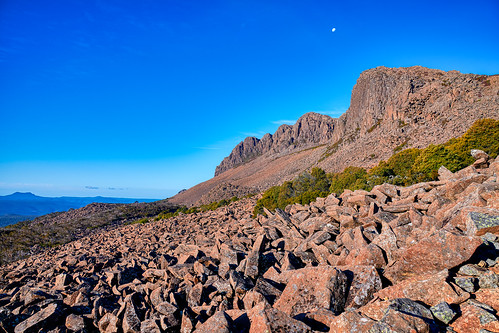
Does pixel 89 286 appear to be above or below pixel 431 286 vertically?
below

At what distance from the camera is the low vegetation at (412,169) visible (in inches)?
986

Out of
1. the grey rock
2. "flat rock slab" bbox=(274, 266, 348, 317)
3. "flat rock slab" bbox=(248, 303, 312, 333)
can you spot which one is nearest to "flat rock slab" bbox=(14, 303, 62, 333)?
"flat rock slab" bbox=(248, 303, 312, 333)

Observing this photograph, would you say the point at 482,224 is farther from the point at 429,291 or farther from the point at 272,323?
the point at 272,323

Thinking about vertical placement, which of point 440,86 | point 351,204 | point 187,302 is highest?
point 440,86

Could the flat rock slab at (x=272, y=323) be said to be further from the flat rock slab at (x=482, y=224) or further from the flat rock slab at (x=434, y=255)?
the flat rock slab at (x=482, y=224)

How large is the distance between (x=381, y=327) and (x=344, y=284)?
6.70 feet

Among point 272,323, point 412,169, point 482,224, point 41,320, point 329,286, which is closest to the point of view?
point 272,323

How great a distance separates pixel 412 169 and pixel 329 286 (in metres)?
30.1

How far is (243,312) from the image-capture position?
17.4ft

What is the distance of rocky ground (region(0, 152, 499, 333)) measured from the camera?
4.50 meters

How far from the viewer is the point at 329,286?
5.75 meters

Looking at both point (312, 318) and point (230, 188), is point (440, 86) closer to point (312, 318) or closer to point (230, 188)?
point (230, 188)

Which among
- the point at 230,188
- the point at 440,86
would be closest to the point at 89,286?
the point at 230,188

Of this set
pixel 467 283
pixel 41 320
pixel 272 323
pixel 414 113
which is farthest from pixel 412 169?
pixel 414 113
